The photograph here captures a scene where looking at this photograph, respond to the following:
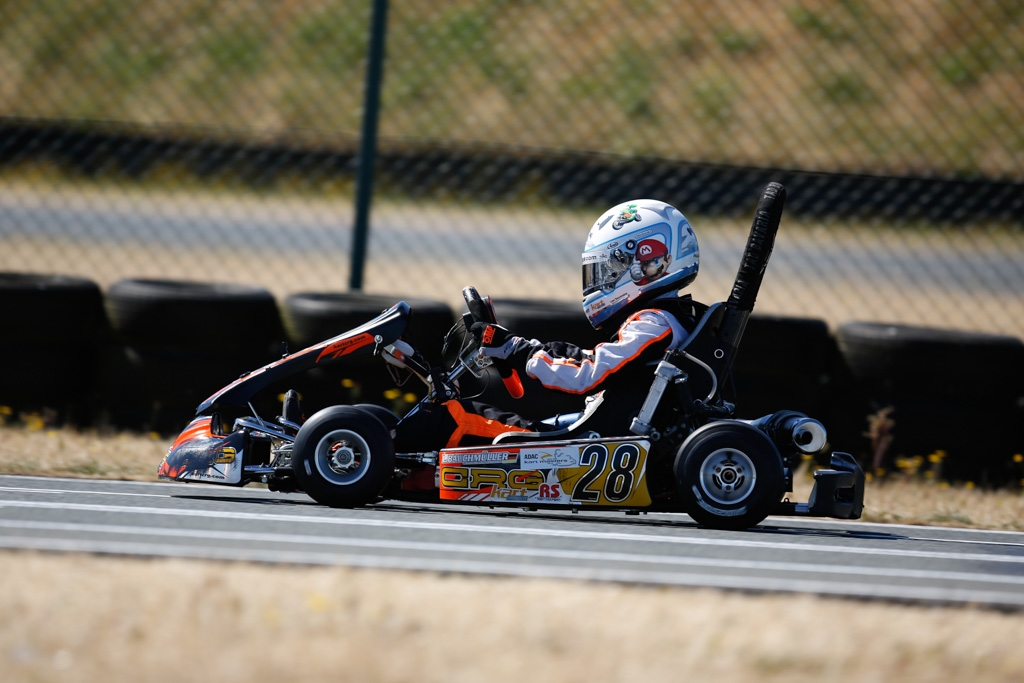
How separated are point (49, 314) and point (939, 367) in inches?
186

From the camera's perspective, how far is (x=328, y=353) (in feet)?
17.0

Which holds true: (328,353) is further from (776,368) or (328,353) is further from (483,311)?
(776,368)

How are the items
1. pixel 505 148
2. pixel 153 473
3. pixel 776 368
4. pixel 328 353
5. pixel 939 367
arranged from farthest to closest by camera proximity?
pixel 505 148 → pixel 776 368 → pixel 939 367 → pixel 153 473 → pixel 328 353

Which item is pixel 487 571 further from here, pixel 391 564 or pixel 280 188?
pixel 280 188

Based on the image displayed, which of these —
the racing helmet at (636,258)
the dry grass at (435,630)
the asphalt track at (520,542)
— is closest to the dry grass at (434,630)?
the dry grass at (435,630)

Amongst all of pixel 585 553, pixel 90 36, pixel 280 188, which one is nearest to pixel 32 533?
pixel 585 553

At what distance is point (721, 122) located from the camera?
43.8 ft

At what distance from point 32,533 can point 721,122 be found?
10.4 meters

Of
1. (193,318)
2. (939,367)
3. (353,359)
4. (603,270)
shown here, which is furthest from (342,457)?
(939,367)

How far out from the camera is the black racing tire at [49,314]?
22.0 feet

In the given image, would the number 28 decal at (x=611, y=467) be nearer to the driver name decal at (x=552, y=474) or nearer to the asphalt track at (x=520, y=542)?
the driver name decal at (x=552, y=474)

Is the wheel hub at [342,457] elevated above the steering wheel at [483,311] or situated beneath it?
situated beneath

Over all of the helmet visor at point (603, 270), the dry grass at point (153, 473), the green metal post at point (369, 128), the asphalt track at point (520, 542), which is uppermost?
the green metal post at point (369, 128)

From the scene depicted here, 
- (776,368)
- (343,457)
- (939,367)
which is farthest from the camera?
(776,368)
